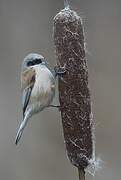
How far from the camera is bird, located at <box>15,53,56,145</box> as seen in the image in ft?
8.65

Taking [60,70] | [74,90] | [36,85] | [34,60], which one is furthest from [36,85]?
[74,90]

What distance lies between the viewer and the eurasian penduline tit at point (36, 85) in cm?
264

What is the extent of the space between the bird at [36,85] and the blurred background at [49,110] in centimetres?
196

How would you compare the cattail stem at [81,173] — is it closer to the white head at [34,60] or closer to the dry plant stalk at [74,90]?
the dry plant stalk at [74,90]

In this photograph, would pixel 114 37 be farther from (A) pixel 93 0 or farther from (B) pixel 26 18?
(B) pixel 26 18

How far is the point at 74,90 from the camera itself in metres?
2.27

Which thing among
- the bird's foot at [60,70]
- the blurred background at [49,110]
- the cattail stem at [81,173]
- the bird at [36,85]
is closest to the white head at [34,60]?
the bird at [36,85]

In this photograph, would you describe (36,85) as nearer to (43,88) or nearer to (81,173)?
(43,88)

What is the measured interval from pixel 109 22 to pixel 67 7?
273 centimetres

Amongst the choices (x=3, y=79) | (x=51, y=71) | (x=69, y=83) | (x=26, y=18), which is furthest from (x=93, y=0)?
(x=69, y=83)

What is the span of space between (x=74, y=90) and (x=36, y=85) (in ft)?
1.42

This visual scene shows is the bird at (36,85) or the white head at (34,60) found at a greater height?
the white head at (34,60)

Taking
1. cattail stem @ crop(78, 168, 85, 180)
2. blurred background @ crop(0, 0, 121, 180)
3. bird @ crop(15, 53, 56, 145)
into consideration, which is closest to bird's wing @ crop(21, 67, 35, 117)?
bird @ crop(15, 53, 56, 145)

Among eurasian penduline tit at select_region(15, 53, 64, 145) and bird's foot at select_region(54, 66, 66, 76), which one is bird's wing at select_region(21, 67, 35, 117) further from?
bird's foot at select_region(54, 66, 66, 76)
